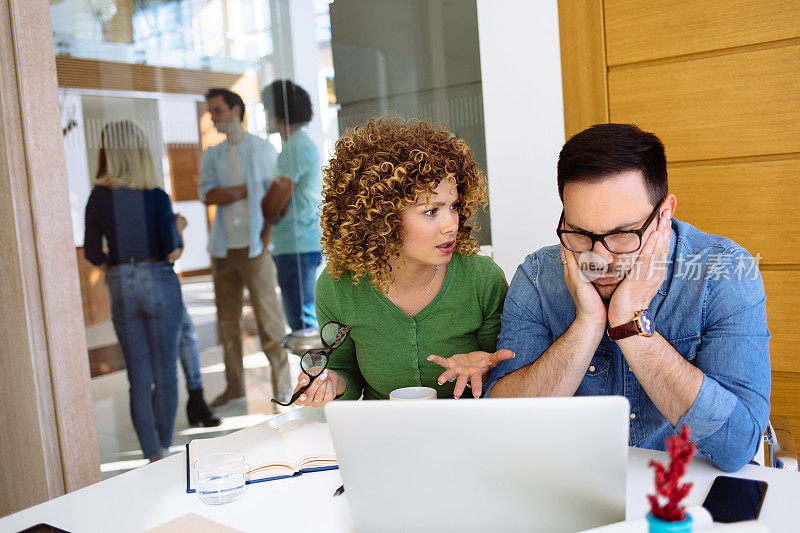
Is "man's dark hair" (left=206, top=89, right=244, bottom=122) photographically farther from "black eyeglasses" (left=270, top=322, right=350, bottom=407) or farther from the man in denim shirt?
the man in denim shirt

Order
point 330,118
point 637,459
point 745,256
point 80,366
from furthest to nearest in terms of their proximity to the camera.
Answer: point 330,118 → point 80,366 → point 745,256 → point 637,459

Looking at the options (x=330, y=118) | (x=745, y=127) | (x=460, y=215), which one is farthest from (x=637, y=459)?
(x=330, y=118)

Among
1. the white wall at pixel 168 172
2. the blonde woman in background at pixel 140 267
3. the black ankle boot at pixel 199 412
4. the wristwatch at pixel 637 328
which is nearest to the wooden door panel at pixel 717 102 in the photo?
the wristwatch at pixel 637 328

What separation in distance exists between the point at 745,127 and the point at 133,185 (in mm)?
2484

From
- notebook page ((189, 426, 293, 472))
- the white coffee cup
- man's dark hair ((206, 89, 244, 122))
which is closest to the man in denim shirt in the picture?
the white coffee cup

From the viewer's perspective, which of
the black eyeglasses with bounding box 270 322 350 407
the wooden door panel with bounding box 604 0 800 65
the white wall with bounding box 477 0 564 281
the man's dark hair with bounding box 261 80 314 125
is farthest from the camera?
the man's dark hair with bounding box 261 80 314 125

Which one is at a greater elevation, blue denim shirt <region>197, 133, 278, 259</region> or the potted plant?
blue denim shirt <region>197, 133, 278, 259</region>

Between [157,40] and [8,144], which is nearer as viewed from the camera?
[8,144]

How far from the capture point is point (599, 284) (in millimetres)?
1486

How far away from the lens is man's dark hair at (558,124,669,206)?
1.40m

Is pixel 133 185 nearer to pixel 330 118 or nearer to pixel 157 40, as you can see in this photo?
pixel 157 40

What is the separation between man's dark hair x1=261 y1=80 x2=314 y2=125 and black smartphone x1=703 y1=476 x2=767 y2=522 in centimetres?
293

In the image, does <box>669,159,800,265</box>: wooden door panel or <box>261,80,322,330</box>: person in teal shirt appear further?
<box>261,80,322,330</box>: person in teal shirt

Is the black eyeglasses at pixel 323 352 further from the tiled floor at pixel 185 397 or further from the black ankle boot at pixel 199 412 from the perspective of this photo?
the black ankle boot at pixel 199 412
